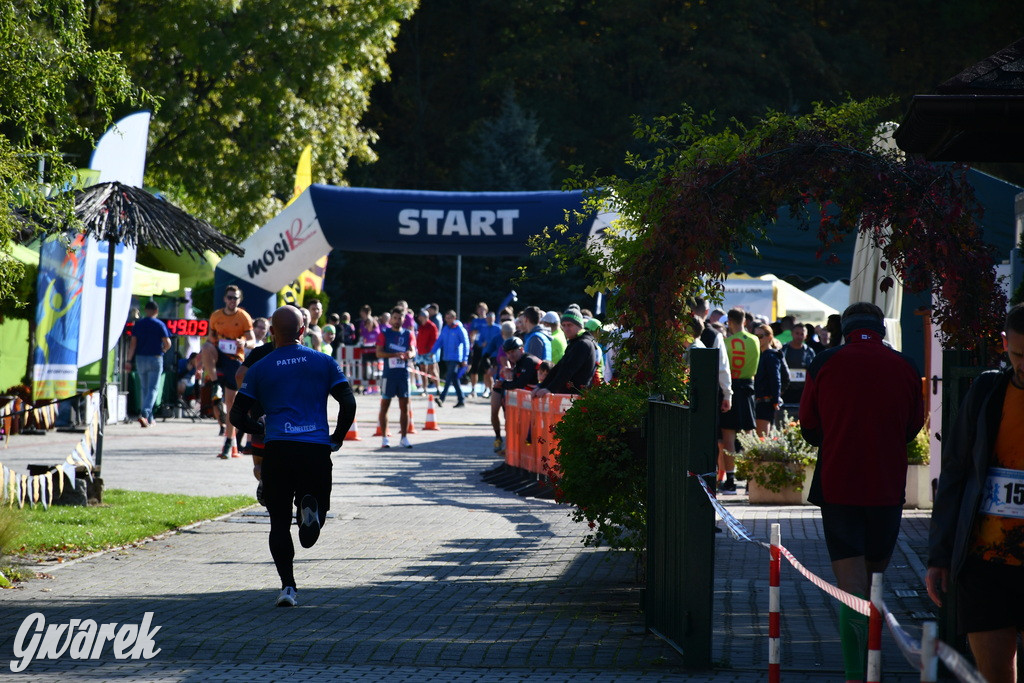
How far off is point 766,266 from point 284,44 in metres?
18.2

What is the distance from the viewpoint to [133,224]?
13.1 metres

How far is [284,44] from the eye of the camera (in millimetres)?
34125

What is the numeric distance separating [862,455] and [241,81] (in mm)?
30148

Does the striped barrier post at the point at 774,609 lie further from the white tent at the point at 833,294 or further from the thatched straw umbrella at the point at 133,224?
the white tent at the point at 833,294

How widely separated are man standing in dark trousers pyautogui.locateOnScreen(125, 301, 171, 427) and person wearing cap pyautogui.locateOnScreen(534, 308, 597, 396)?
10.7 metres

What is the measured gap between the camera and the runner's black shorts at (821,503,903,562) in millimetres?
6488

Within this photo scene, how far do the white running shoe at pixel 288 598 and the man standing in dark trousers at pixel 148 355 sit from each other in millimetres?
15061

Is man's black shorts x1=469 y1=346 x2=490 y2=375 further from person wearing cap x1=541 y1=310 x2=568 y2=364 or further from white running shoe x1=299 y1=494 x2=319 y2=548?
white running shoe x1=299 y1=494 x2=319 y2=548

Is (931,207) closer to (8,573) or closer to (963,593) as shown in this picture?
(963,593)

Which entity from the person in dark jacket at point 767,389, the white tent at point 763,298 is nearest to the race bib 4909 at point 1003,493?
the person in dark jacket at point 767,389

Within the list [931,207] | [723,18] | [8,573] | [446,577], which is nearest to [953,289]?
[931,207]

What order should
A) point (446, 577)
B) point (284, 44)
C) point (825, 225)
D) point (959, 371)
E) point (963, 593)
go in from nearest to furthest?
point (963, 593) → point (959, 371) → point (825, 225) → point (446, 577) → point (284, 44)

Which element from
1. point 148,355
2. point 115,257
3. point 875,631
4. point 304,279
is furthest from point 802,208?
point 304,279

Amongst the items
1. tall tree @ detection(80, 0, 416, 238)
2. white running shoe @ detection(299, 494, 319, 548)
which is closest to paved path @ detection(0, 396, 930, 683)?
white running shoe @ detection(299, 494, 319, 548)
